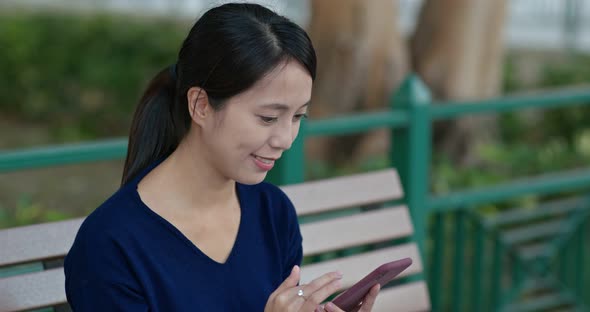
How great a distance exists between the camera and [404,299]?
285 cm

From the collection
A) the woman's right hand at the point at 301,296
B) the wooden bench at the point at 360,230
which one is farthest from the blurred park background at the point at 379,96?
the woman's right hand at the point at 301,296

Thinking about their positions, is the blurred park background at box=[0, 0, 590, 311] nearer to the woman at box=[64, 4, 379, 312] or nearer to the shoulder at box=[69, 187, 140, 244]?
the woman at box=[64, 4, 379, 312]

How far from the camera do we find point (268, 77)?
6.04 ft

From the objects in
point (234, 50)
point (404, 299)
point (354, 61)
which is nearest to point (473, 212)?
point (404, 299)

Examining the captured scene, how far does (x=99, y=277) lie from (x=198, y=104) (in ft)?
1.25

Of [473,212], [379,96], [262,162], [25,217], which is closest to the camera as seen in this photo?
[262,162]

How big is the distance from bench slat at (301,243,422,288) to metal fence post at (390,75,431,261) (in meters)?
0.47

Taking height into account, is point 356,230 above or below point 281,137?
below

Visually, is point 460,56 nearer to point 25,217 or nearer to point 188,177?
point 25,217

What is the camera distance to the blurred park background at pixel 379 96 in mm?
4438

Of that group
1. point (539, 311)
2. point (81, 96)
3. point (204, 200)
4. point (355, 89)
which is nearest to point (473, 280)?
point (539, 311)

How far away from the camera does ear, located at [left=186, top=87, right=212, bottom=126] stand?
190cm

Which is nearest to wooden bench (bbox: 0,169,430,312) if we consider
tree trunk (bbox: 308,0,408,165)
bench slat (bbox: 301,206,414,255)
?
bench slat (bbox: 301,206,414,255)

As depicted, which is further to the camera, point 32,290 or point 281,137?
point 32,290
